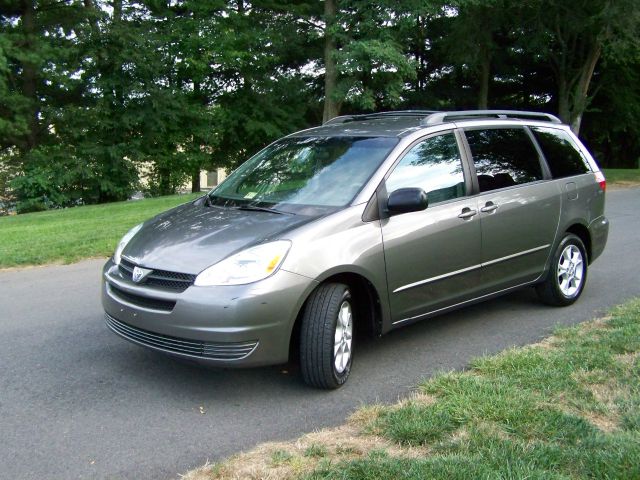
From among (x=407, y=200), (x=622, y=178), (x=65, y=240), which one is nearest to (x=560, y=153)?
(x=407, y=200)

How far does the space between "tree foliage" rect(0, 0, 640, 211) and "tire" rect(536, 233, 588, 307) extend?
1664 cm

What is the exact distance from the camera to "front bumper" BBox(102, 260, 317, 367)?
12.7 ft

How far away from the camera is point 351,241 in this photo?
4.35m

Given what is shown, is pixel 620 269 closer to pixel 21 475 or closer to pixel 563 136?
pixel 563 136

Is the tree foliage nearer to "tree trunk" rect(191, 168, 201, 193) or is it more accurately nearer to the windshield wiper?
"tree trunk" rect(191, 168, 201, 193)

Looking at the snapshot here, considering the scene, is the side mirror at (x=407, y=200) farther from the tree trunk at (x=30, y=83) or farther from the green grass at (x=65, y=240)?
the tree trunk at (x=30, y=83)

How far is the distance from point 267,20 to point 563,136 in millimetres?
23111

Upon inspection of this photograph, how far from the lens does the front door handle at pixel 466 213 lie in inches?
202

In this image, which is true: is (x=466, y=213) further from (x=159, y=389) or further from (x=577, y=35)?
(x=577, y=35)

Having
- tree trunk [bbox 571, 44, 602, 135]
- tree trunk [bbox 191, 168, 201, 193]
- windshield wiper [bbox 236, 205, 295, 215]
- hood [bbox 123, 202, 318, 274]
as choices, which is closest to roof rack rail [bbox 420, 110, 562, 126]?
windshield wiper [bbox 236, 205, 295, 215]

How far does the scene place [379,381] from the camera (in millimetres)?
4438

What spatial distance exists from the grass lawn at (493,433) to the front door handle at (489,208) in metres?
1.32

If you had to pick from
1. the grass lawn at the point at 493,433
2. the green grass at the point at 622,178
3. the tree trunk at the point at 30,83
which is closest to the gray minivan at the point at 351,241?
the grass lawn at the point at 493,433

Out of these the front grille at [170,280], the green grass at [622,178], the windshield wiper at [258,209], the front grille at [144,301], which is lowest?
the green grass at [622,178]
